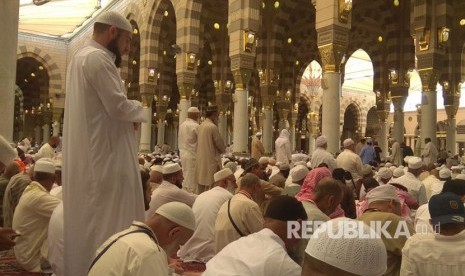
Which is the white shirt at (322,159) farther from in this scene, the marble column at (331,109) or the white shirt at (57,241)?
the white shirt at (57,241)

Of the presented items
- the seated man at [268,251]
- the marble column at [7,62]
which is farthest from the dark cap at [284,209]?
the marble column at [7,62]

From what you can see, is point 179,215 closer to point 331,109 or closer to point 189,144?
point 189,144

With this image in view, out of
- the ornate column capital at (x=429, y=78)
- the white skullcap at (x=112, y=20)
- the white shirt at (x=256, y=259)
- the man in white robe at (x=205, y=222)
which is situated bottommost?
the man in white robe at (x=205, y=222)

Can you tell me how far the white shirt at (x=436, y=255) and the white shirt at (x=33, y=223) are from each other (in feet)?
10.9

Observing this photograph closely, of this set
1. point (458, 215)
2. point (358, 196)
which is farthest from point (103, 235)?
point (358, 196)

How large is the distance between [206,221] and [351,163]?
12.5 ft

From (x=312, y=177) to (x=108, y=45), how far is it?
2.86 metres

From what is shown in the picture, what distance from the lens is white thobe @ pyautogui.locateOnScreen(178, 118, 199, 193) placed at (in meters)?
8.04

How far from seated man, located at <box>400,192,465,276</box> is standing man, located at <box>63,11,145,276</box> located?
1.77 meters

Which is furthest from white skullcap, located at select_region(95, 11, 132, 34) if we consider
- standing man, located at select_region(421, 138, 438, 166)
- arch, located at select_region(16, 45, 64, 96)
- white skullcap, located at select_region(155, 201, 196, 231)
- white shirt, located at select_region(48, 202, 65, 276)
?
arch, located at select_region(16, 45, 64, 96)

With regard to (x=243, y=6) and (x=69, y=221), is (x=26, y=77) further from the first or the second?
(x=69, y=221)

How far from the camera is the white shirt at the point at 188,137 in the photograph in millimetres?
8016

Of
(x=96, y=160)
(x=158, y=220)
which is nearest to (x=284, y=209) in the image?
(x=158, y=220)

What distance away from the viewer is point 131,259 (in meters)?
2.07
